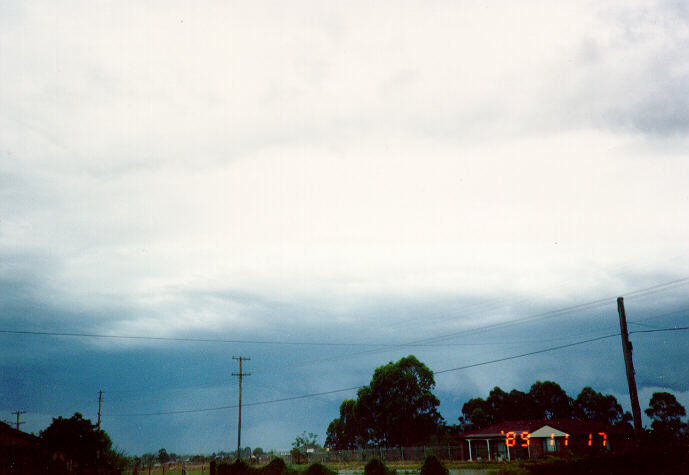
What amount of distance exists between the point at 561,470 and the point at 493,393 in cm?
9003

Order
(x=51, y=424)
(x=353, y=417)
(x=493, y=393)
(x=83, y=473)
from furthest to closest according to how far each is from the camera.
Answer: (x=493, y=393), (x=353, y=417), (x=51, y=424), (x=83, y=473)

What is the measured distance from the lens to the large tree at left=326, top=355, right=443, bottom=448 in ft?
297

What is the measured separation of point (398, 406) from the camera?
296 ft

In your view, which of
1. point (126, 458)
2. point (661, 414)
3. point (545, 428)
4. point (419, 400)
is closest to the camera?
point (126, 458)

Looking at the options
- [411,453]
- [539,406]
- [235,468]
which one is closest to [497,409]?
[539,406]

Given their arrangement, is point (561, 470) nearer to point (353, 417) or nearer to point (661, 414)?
point (661, 414)

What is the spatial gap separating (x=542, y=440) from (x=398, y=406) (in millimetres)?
27400

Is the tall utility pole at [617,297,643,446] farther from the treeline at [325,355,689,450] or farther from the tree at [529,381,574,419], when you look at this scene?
the tree at [529,381,574,419]

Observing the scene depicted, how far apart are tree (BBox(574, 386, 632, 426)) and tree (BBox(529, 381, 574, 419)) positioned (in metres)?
1.89

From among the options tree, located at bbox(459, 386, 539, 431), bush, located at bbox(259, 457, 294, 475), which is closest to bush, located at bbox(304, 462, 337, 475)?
bush, located at bbox(259, 457, 294, 475)

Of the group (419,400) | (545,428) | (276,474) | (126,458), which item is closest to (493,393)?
(419,400)

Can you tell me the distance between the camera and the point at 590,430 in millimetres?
69125

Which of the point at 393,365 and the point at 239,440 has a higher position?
the point at 393,365

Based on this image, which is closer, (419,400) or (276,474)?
(276,474)
